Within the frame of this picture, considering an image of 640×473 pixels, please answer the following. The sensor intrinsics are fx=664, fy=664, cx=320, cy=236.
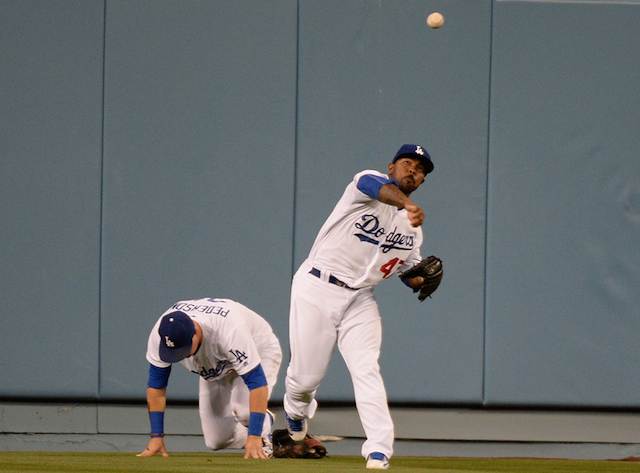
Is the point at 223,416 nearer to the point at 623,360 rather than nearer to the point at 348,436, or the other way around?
the point at 348,436

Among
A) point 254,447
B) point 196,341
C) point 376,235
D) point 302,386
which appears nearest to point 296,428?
point 302,386

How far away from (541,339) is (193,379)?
9.04ft

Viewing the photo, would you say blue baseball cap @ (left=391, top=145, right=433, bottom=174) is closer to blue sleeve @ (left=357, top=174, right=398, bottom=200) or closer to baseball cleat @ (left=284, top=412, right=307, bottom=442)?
blue sleeve @ (left=357, top=174, right=398, bottom=200)

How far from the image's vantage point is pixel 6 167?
17.3 ft

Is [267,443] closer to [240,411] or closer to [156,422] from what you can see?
[240,411]

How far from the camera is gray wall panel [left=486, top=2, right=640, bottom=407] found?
17.2 feet

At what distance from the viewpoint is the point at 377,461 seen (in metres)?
3.05

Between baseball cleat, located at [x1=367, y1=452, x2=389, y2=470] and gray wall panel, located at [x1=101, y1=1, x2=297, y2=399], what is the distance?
2.24m

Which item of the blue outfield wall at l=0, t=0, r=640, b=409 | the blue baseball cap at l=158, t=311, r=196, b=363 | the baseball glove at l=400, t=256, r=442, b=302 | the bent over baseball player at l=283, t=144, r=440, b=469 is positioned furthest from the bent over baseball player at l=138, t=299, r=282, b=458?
the blue outfield wall at l=0, t=0, r=640, b=409

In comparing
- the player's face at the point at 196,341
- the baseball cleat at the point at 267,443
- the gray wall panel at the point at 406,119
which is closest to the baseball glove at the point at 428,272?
the player's face at the point at 196,341

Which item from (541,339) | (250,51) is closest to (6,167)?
(250,51)

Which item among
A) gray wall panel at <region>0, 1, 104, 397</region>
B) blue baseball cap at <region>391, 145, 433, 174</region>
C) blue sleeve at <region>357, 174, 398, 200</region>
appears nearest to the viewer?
blue sleeve at <region>357, 174, 398, 200</region>

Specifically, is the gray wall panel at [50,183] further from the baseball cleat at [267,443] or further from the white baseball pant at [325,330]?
the white baseball pant at [325,330]

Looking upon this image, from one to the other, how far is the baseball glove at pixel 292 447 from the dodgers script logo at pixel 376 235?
1.30 m
